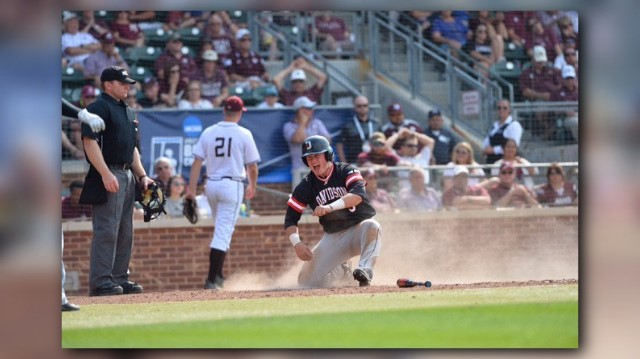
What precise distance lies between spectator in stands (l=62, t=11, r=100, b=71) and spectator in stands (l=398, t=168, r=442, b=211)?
4318 millimetres

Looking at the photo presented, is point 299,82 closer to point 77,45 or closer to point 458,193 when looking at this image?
point 458,193

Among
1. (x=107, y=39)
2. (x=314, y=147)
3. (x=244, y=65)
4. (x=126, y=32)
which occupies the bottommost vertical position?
(x=314, y=147)

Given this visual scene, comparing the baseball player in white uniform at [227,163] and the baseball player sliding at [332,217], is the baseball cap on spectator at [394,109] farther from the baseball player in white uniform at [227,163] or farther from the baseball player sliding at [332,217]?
the baseball player sliding at [332,217]

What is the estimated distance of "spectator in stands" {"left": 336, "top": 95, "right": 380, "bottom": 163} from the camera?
13914mm

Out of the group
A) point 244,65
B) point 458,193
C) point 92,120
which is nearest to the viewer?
point 92,120

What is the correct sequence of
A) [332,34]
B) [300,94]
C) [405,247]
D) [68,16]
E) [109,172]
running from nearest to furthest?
[109,172], [405,247], [68,16], [300,94], [332,34]

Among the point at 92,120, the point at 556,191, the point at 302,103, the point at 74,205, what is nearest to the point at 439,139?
the point at 556,191

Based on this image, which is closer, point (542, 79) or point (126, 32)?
point (126, 32)

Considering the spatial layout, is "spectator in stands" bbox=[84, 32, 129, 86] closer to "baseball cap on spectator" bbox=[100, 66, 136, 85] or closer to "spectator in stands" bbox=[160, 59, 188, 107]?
"spectator in stands" bbox=[160, 59, 188, 107]

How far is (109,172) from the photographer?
8766 mm

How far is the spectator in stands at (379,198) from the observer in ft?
43.7

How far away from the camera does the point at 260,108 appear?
13758 mm

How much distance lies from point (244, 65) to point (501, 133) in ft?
11.5

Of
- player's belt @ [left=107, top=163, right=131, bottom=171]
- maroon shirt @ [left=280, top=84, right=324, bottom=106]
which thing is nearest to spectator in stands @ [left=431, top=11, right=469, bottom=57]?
maroon shirt @ [left=280, top=84, right=324, bottom=106]
